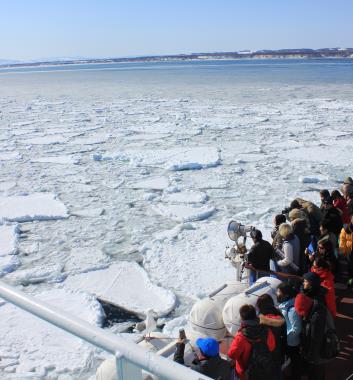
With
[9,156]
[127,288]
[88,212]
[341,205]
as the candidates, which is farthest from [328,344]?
[9,156]

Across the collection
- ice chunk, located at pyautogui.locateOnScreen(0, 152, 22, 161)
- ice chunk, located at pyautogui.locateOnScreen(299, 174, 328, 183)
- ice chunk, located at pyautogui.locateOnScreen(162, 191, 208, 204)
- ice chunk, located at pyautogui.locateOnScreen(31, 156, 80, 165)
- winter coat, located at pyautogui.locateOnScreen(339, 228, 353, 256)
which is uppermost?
winter coat, located at pyautogui.locateOnScreen(339, 228, 353, 256)

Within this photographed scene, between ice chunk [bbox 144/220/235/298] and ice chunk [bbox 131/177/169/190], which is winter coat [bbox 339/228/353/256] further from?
ice chunk [bbox 131/177/169/190]

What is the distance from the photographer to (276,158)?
11875 mm

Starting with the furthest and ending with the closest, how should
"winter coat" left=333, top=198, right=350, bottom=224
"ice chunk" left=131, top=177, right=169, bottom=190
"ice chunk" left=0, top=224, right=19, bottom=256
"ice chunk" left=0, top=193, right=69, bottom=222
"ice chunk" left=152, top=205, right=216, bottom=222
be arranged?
"ice chunk" left=131, top=177, right=169, bottom=190 < "ice chunk" left=0, top=193, right=69, bottom=222 < "ice chunk" left=152, top=205, right=216, bottom=222 < "ice chunk" left=0, top=224, right=19, bottom=256 < "winter coat" left=333, top=198, right=350, bottom=224

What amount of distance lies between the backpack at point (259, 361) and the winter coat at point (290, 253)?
1.71m

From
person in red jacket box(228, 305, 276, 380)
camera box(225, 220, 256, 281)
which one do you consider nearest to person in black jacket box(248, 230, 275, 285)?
camera box(225, 220, 256, 281)

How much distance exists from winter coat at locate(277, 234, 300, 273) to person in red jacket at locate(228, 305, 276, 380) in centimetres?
165

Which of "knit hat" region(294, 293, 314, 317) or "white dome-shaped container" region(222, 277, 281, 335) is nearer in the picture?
"knit hat" region(294, 293, 314, 317)

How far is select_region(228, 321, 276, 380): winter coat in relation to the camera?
2.47 metres

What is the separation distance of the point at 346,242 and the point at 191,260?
2.22 meters

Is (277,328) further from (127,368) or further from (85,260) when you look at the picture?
(85,260)

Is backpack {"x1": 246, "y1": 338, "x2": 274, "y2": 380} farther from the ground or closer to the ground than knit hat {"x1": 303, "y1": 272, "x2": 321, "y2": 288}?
closer to the ground

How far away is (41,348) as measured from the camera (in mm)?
4105

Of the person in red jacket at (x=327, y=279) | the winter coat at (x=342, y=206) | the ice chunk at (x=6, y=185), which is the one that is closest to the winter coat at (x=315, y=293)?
the person in red jacket at (x=327, y=279)
